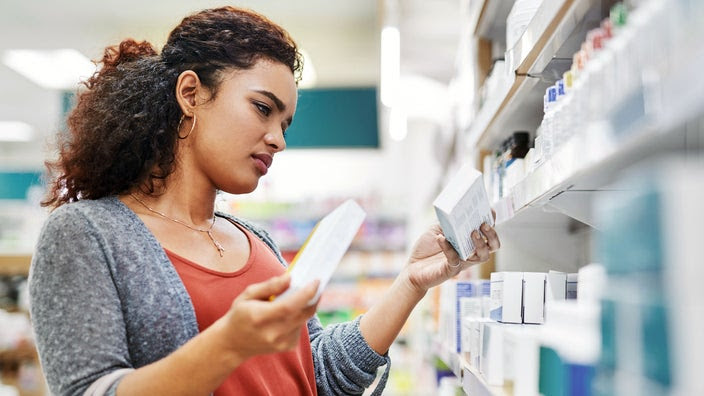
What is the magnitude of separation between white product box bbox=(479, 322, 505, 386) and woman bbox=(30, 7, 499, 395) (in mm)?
231

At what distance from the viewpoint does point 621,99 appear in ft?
2.59

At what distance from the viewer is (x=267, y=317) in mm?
1075

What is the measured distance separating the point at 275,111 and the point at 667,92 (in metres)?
1.12

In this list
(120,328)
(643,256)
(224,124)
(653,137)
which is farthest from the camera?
(224,124)

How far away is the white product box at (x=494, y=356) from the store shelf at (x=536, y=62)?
588 mm

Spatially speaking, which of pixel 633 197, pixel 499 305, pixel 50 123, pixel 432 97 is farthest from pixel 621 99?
pixel 50 123

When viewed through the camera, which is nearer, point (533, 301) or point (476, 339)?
point (533, 301)

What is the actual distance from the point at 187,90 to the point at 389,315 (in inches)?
31.5

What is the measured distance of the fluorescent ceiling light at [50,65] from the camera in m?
6.92

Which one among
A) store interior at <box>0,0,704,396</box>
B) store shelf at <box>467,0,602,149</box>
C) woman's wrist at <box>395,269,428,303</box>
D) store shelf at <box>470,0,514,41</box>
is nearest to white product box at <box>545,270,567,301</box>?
store interior at <box>0,0,704,396</box>

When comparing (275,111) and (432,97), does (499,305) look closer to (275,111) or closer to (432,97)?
(275,111)

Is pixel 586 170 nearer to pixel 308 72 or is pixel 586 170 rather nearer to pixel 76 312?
pixel 76 312

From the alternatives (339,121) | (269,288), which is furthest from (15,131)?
(269,288)

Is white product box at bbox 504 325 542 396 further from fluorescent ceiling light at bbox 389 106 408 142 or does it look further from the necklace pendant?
fluorescent ceiling light at bbox 389 106 408 142
